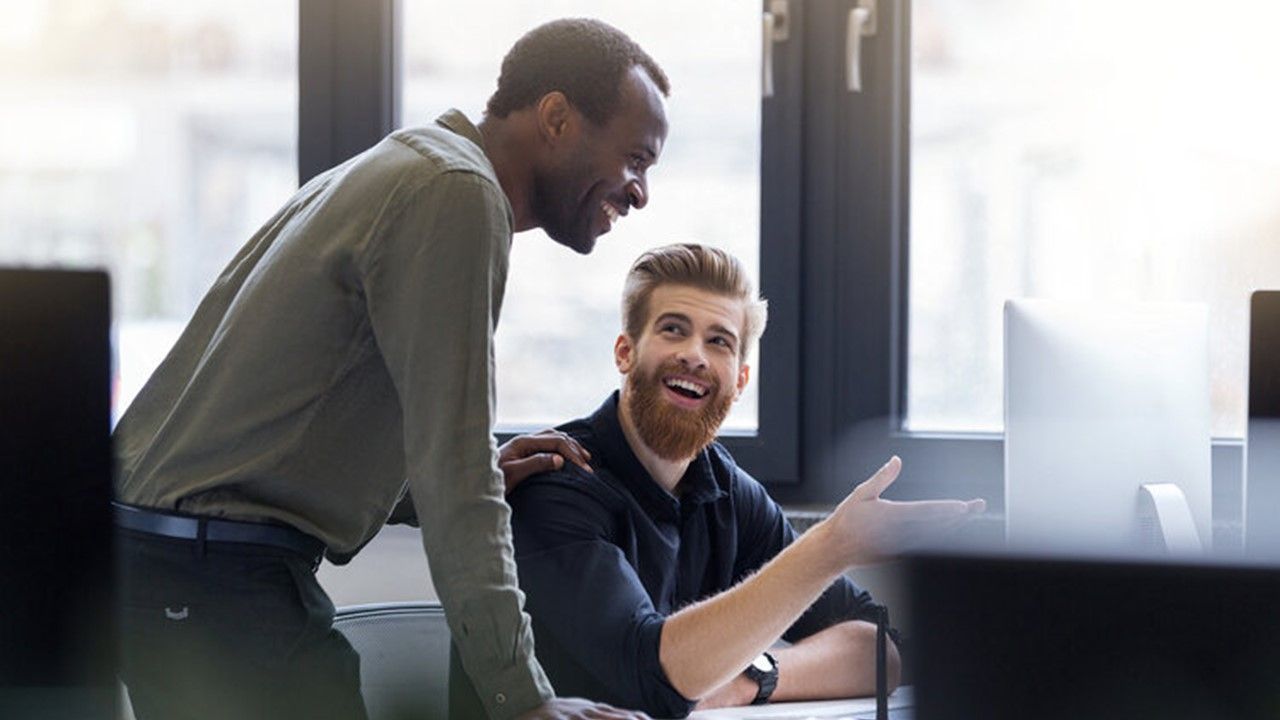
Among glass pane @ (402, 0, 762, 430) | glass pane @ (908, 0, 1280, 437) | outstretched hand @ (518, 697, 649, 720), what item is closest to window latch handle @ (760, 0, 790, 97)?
glass pane @ (402, 0, 762, 430)

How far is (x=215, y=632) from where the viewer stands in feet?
5.06

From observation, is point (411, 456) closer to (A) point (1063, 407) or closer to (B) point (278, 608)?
(B) point (278, 608)

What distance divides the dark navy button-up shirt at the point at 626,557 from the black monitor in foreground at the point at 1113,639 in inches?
51.6

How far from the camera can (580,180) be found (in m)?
1.79

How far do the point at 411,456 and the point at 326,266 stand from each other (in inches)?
9.6

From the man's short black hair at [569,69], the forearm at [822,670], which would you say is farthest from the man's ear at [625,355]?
the man's short black hair at [569,69]

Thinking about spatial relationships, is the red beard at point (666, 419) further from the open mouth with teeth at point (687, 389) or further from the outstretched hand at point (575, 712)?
the outstretched hand at point (575, 712)

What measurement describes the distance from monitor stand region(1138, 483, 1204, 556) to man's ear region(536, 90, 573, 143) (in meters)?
0.76

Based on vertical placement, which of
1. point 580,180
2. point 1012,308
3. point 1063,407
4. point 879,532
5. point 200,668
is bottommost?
point 200,668

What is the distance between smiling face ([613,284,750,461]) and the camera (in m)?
2.22

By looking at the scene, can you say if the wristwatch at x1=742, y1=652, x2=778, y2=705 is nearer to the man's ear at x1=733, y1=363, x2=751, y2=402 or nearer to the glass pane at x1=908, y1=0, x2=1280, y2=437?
the man's ear at x1=733, y1=363, x2=751, y2=402

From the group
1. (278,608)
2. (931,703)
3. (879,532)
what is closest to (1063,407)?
(879,532)

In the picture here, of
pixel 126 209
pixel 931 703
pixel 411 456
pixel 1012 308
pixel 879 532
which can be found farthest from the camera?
pixel 126 209

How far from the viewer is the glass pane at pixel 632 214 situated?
2.89 metres
